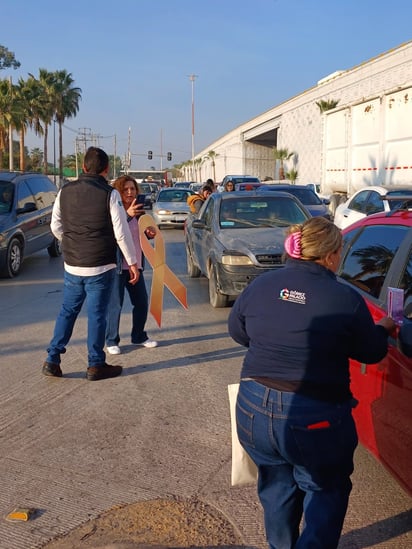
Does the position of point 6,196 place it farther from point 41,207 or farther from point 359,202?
point 359,202

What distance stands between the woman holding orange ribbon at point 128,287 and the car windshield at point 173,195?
16.6 meters

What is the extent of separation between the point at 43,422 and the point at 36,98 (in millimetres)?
56574

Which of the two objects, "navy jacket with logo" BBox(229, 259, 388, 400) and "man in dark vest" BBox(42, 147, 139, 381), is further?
"man in dark vest" BBox(42, 147, 139, 381)

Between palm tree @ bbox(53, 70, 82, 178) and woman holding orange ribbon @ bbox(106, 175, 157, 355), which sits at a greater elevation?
palm tree @ bbox(53, 70, 82, 178)

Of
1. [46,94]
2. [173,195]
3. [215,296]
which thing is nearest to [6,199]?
[215,296]

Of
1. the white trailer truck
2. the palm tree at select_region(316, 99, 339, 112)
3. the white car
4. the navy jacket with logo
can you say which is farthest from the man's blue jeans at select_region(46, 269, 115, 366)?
the palm tree at select_region(316, 99, 339, 112)

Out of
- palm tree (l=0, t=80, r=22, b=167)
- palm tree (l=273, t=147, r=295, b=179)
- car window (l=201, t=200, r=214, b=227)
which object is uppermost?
palm tree (l=0, t=80, r=22, b=167)

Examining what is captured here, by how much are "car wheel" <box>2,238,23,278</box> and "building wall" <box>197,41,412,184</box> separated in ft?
31.4

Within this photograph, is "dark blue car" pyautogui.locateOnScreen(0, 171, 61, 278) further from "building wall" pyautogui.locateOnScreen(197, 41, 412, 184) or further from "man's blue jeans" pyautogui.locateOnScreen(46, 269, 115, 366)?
"building wall" pyautogui.locateOnScreen(197, 41, 412, 184)

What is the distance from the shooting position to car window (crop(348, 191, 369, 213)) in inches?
529

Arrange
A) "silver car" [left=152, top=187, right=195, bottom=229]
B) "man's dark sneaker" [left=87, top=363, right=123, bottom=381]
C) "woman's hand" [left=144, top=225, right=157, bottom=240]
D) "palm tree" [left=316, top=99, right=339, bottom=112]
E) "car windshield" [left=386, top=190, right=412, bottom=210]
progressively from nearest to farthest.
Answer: "man's dark sneaker" [left=87, top=363, right=123, bottom=381], "woman's hand" [left=144, top=225, right=157, bottom=240], "car windshield" [left=386, top=190, right=412, bottom=210], "silver car" [left=152, top=187, right=195, bottom=229], "palm tree" [left=316, top=99, right=339, bottom=112]

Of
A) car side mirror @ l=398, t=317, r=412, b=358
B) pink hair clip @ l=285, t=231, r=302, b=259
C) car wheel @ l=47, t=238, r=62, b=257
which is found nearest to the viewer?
pink hair clip @ l=285, t=231, r=302, b=259

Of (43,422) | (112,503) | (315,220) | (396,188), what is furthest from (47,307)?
(396,188)

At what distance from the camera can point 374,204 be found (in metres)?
12.8
